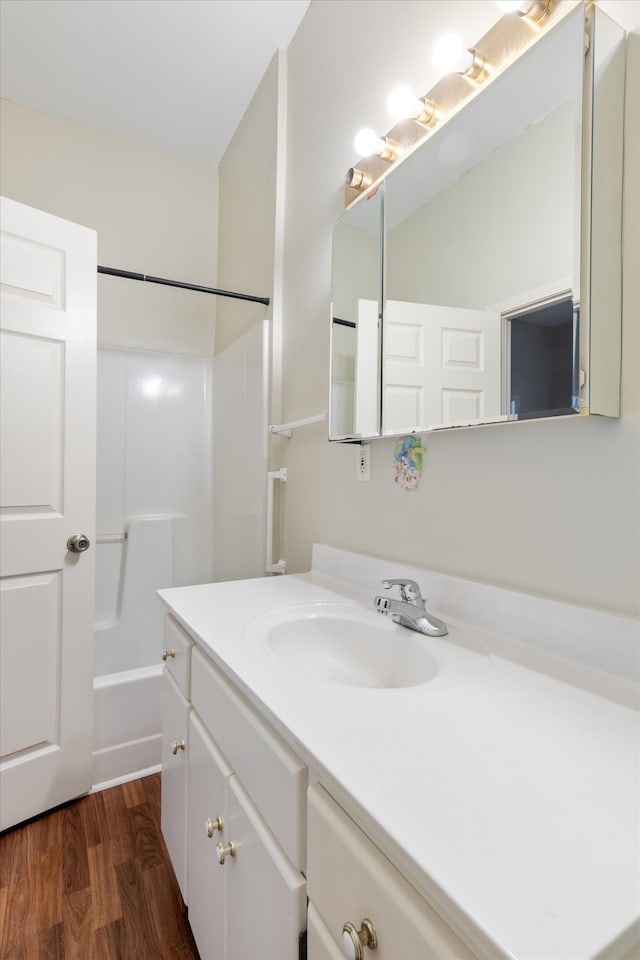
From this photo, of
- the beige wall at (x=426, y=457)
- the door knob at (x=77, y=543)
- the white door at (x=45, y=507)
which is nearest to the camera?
the beige wall at (x=426, y=457)

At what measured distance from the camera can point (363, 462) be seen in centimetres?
129

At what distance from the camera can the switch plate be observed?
128 centimetres

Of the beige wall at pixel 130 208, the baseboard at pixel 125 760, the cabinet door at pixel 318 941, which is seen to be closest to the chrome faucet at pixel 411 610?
the cabinet door at pixel 318 941

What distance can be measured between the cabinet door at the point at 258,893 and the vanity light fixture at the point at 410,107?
4.49 feet

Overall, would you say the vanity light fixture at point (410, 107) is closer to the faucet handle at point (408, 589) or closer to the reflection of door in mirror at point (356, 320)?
the reflection of door in mirror at point (356, 320)

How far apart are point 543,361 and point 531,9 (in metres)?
0.60

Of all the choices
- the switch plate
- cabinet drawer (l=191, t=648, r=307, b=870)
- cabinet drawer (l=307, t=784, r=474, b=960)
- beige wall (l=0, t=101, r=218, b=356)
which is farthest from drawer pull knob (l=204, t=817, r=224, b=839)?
beige wall (l=0, t=101, r=218, b=356)

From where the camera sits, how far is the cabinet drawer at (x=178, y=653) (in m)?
1.03

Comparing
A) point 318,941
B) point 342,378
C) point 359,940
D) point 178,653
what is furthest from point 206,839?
point 342,378

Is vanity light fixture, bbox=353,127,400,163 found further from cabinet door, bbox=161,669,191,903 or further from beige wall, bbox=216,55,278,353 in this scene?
cabinet door, bbox=161,669,191,903

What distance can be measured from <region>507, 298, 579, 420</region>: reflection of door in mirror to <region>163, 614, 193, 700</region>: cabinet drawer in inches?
32.6

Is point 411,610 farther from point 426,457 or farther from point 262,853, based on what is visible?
point 262,853

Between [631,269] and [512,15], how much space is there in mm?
541

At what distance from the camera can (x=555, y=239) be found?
30.8 inches
